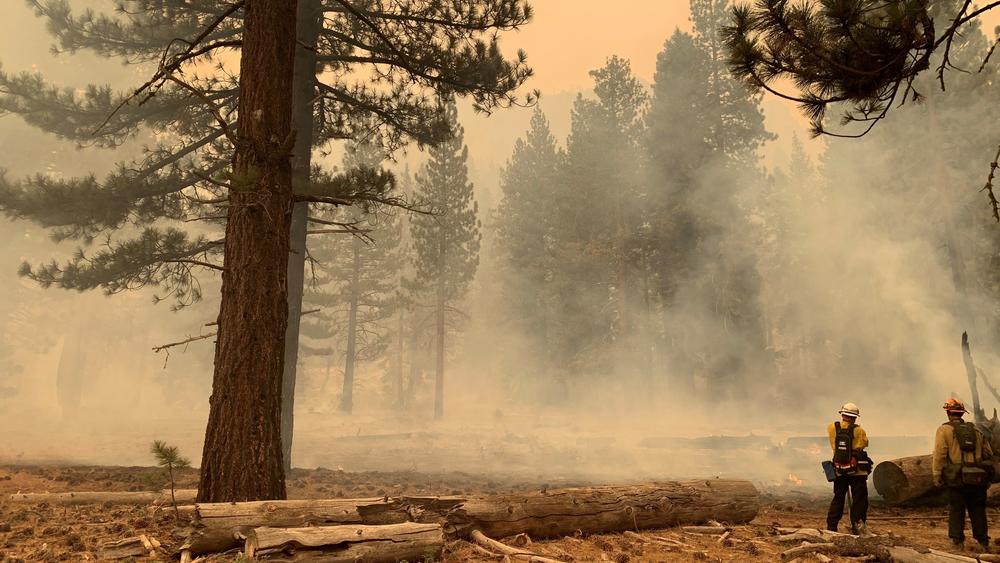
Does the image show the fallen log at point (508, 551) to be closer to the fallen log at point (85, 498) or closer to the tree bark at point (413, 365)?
the fallen log at point (85, 498)

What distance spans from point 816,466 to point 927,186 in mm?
15417

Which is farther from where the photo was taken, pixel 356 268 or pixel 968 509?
pixel 356 268

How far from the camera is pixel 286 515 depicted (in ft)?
14.6

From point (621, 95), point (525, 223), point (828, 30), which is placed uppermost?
point (621, 95)

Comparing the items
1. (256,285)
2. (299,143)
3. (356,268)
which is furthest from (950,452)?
(356,268)

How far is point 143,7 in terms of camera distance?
11016 millimetres

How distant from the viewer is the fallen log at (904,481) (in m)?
9.29

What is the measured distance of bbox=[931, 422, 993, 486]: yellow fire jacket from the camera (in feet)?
22.0

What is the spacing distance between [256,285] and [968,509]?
Result: 8473 millimetres

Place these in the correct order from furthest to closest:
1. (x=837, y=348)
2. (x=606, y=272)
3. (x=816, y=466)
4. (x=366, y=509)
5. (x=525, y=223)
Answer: (x=837, y=348), (x=525, y=223), (x=606, y=272), (x=816, y=466), (x=366, y=509)

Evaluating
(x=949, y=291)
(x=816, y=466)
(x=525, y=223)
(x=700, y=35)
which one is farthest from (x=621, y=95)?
(x=816, y=466)

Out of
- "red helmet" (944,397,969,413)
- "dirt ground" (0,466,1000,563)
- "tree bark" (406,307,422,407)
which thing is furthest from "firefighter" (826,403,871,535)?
"tree bark" (406,307,422,407)

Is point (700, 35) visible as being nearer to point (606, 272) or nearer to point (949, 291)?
point (606, 272)

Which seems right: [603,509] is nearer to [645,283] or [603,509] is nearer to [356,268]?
[645,283]
